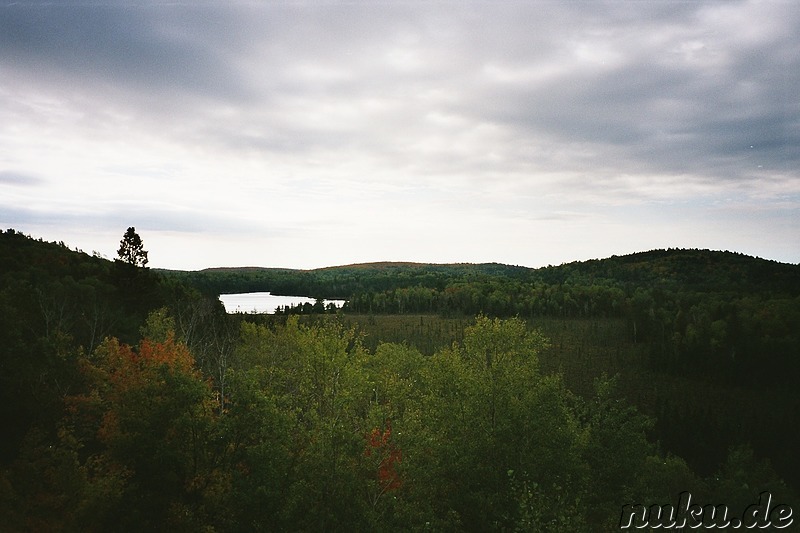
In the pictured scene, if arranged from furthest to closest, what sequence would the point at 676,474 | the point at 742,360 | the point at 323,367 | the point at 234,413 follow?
the point at 742,360 < the point at 676,474 < the point at 323,367 < the point at 234,413

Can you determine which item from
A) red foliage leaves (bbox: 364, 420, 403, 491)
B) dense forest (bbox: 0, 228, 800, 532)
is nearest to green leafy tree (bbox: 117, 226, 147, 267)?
dense forest (bbox: 0, 228, 800, 532)

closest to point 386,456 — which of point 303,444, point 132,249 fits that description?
point 303,444

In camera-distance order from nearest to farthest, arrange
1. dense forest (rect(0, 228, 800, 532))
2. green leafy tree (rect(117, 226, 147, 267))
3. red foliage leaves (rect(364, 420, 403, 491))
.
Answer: dense forest (rect(0, 228, 800, 532))
red foliage leaves (rect(364, 420, 403, 491))
green leafy tree (rect(117, 226, 147, 267))

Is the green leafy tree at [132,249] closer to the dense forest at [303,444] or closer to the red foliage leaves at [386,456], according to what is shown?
the dense forest at [303,444]

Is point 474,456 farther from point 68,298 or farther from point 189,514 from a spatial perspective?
point 68,298

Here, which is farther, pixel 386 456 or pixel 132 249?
pixel 132 249

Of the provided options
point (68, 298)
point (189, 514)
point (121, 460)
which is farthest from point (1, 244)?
point (189, 514)

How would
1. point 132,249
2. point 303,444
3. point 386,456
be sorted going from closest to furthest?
point 303,444 → point 386,456 → point 132,249

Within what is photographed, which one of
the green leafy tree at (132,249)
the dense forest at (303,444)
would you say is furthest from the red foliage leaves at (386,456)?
the green leafy tree at (132,249)

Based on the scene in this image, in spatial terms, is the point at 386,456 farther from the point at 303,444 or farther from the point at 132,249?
the point at 132,249

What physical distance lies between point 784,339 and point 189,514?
156 meters

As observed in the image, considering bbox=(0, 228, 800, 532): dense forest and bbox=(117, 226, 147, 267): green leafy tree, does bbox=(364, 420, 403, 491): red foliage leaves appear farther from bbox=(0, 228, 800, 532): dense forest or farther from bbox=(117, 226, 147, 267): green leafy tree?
bbox=(117, 226, 147, 267): green leafy tree

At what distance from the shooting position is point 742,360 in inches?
5315

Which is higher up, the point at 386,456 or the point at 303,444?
the point at 303,444
